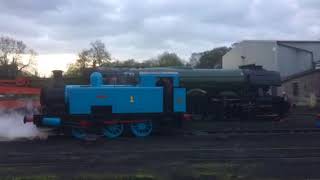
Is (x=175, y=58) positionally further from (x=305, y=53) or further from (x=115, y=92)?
(x=115, y=92)

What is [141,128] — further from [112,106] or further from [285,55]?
[285,55]

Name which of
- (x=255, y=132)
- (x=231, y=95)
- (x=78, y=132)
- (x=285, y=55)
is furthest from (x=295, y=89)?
(x=78, y=132)

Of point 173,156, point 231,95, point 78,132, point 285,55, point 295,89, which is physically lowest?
point 173,156

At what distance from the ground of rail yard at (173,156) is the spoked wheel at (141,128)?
452mm

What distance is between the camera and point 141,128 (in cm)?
2247

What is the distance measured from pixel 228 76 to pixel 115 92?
11.7 meters

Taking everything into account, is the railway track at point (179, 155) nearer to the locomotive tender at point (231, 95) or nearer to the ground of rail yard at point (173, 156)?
the ground of rail yard at point (173, 156)

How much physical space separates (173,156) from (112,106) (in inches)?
260

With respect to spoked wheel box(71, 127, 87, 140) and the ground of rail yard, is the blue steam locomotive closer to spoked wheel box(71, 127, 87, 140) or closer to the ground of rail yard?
spoked wheel box(71, 127, 87, 140)

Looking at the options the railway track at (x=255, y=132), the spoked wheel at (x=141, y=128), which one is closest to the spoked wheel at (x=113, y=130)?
the spoked wheel at (x=141, y=128)

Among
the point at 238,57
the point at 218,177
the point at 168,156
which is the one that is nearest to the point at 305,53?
the point at 238,57

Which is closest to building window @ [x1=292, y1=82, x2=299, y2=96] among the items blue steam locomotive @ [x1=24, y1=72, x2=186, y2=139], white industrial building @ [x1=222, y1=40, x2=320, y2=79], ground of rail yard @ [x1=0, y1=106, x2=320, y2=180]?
white industrial building @ [x1=222, y1=40, x2=320, y2=79]

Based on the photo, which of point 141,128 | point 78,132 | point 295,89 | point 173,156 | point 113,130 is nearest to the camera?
point 173,156

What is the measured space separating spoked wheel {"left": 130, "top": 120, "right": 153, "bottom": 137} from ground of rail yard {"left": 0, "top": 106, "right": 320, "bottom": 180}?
452mm
